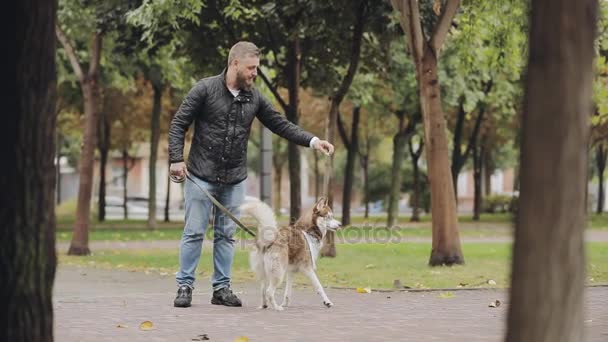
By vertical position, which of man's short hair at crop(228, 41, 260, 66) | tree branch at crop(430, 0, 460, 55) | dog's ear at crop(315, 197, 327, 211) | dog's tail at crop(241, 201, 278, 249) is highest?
tree branch at crop(430, 0, 460, 55)

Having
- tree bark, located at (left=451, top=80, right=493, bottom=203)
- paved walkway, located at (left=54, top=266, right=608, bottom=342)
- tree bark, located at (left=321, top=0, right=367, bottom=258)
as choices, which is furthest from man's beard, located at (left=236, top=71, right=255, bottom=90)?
tree bark, located at (left=451, top=80, right=493, bottom=203)

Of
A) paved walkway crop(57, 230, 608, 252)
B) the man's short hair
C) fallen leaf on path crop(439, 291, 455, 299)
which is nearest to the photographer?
the man's short hair

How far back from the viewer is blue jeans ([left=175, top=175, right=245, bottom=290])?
36.8ft

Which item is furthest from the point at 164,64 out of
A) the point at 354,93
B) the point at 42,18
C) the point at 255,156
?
the point at 255,156

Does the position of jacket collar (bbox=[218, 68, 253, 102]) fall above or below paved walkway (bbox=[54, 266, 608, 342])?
above

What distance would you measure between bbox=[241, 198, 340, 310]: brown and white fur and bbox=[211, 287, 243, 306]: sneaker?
0.95 ft

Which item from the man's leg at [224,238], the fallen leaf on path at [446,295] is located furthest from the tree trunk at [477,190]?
the man's leg at [224,238]

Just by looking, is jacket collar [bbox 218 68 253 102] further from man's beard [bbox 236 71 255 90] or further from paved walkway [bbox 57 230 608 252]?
paved walkway [bbox 57 230 608 252]

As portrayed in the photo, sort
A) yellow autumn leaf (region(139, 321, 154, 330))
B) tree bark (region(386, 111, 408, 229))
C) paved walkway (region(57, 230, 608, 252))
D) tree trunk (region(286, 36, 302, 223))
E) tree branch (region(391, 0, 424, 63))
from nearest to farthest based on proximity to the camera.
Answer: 1. yellow autumn leaf (region(139, 321, 154, 330))
2. tree branch (region(391, 0, 424, 63))
3. tree trunk (region(286, 36, 302, 223))
4. paved walkway (region(57, 230, 608, 252))
5. tree bark (region(386, 111, 408, 229))

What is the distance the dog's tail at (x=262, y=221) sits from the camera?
10.6 meters

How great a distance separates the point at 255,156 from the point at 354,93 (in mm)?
43228

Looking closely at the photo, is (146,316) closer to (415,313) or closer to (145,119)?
(415,313)

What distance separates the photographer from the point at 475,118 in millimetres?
47500

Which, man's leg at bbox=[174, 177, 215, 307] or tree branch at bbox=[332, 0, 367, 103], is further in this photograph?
tree branch at bbox=[332, 0, 367, 103]
